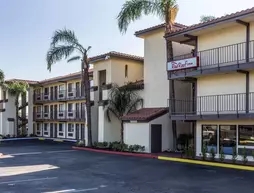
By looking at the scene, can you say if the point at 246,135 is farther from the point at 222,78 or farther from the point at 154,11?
the point at 154,11

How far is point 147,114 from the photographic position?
936 inches

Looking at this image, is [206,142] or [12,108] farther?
[12,108]

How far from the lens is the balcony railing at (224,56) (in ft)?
57.9

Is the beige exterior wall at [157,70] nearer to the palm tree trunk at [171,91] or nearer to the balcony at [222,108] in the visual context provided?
the palm tree trunk at [171,91]

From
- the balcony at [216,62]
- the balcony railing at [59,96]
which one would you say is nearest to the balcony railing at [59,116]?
the balcony railing at [59,96]

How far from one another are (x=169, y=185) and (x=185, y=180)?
124cm

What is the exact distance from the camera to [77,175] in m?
14.2

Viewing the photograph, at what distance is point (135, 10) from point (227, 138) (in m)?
10.6

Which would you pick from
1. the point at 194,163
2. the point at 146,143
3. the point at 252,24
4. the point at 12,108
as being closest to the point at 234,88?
the point at 252,24

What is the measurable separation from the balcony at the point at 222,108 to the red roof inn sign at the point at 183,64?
2.17 meters

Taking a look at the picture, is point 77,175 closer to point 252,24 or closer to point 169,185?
point 169,185

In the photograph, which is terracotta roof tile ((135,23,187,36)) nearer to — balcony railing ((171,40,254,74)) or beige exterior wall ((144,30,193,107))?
beige exterior wall ((144,30,193,107))

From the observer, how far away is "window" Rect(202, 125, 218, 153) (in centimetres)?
1970

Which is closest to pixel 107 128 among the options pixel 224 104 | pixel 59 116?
pixel 224 104
